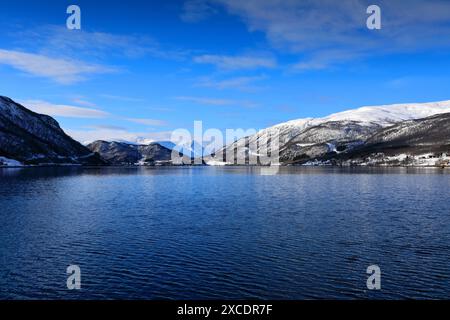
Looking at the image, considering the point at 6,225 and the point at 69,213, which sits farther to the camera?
the point at 69,213

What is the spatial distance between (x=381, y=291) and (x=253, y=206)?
6166 centimetres

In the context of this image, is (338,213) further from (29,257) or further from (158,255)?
(29,257)

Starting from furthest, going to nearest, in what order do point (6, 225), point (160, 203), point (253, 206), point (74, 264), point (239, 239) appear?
point (160, 203) → point (253, 206) → point (6, 225) → point (239, 239) → point (74, 264)

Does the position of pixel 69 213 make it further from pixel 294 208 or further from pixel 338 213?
pixel 338 213

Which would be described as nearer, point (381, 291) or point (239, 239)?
point (381, 291)

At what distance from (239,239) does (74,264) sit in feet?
74.9

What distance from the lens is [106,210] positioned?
92.2m

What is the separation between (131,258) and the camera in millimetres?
49531

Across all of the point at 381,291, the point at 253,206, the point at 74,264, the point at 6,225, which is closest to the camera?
the point at 381,291
